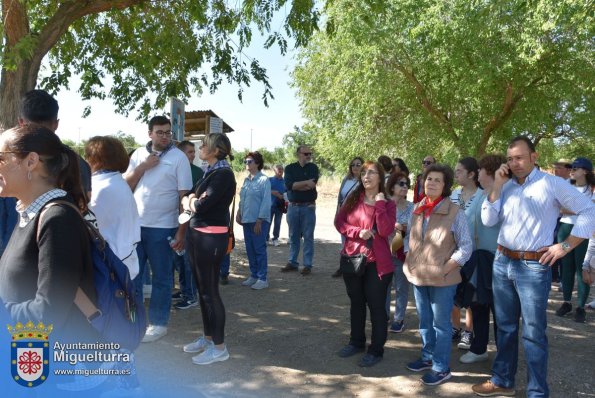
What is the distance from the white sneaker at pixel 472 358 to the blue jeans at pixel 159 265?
2.96 meters

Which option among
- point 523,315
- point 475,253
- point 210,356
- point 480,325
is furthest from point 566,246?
point 210,356

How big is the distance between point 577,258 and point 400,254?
2660 millimetres

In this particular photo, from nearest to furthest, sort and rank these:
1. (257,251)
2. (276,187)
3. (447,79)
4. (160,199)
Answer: (160,199) → (257,251) → (276,187) → (447,79)

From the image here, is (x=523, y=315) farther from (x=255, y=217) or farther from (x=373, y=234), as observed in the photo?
(x=255, y=217)

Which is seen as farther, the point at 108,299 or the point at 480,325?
the point at 480,325

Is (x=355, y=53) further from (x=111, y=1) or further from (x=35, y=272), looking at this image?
(x=35, y=272)

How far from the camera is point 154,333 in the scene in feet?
16.4

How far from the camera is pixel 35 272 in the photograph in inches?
73.1

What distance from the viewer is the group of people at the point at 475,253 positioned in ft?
11.8

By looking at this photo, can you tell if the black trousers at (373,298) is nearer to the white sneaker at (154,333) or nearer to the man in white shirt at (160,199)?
the man in white shirt at (160,199)

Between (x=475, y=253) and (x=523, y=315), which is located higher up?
(x=475, y=253)

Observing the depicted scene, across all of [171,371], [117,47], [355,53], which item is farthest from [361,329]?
[355,53]

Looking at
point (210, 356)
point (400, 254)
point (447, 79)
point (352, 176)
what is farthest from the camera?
point (447, 79)

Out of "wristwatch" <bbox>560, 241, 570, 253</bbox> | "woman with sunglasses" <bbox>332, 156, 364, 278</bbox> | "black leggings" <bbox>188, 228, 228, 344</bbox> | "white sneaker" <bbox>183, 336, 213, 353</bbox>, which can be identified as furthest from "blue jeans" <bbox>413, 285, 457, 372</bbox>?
"woman with sunglasses" <bbox>332, 156, 364, 278</bbox>
